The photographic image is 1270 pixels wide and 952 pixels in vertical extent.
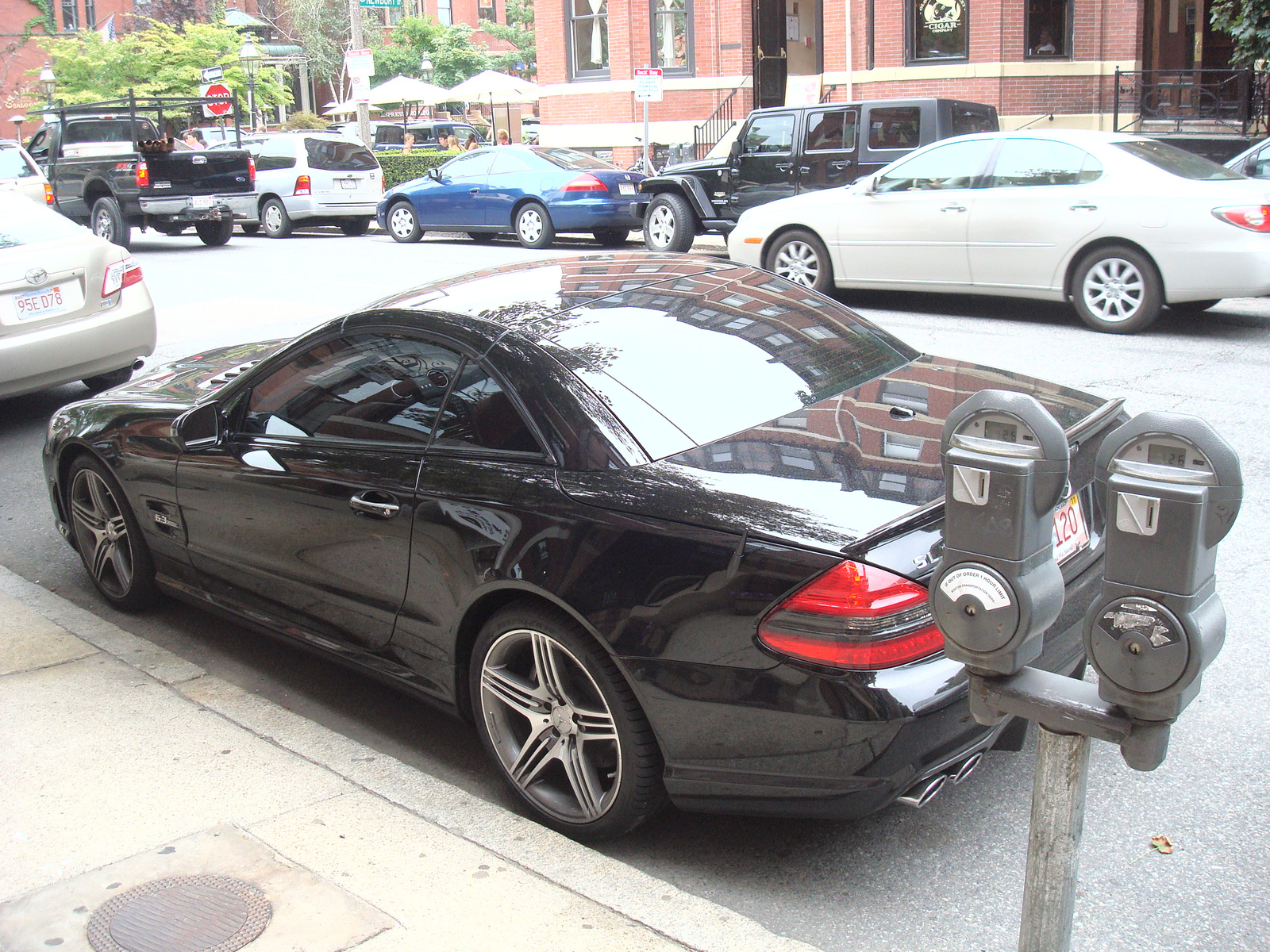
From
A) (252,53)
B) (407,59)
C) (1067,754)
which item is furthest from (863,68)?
(407,59)

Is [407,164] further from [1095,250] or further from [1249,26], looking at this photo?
[1095,250]

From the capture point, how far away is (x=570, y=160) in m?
17.5

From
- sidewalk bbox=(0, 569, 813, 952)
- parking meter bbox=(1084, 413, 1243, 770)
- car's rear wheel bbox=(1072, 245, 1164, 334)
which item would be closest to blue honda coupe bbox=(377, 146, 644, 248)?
car's rear wheel bbox=(1072, 245, 1164, 334)

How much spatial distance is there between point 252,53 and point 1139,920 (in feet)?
101

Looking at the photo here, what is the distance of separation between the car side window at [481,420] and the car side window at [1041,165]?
290 inches

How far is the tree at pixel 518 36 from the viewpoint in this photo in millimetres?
66188

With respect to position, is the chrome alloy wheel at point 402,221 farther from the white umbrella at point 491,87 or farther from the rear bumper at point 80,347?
the white umbrella at point 491,87

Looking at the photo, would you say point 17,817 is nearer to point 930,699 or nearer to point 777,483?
point 777,483

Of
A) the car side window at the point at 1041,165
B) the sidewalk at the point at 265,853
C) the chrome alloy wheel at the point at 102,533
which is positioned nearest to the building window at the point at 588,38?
the car side window at the point at 1041,165

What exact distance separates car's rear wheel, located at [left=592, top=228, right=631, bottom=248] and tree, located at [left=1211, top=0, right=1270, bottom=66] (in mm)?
7957

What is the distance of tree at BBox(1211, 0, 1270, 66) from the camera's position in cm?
1441

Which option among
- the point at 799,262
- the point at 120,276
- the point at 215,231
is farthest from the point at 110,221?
the point at 799,262

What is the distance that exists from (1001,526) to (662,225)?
13856mm

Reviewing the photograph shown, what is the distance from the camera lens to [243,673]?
15.4 feet
